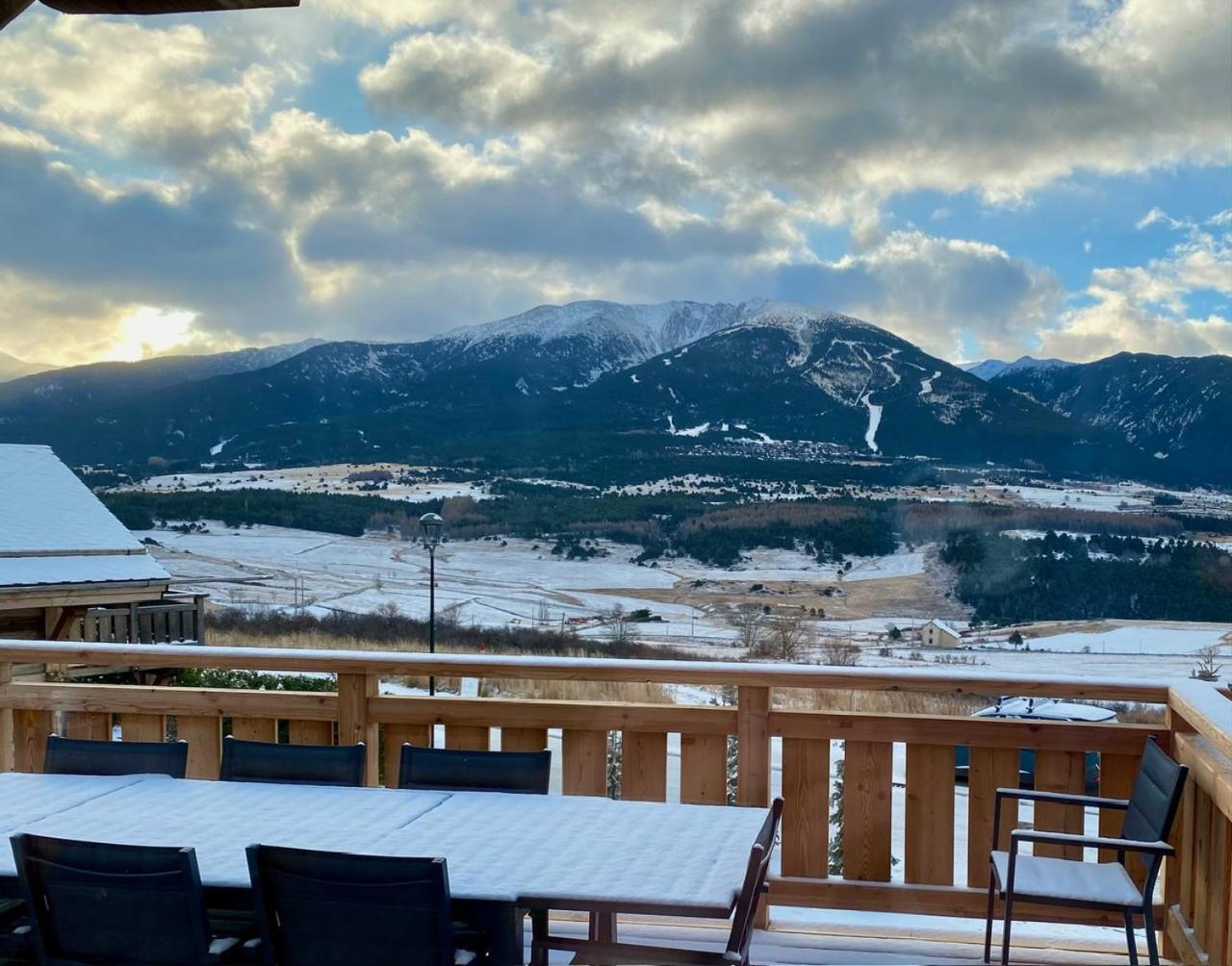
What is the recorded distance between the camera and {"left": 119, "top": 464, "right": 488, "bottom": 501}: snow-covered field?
38625 mm

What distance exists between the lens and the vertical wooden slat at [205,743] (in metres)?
3.19

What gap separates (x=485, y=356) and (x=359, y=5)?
89.9 meters

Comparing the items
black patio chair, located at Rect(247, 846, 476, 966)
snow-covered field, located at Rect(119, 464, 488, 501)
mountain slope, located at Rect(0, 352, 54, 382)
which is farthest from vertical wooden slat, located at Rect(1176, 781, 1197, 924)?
mountain slope, located at Rect(0, 352, 54, 382)

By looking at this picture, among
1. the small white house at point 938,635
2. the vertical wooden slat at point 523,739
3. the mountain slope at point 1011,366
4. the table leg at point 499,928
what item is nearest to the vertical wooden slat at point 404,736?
the vertical wooden slat at point 523,739

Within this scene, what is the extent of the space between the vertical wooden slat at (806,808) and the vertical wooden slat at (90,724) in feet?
Answer: 7.14

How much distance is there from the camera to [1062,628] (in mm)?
25547

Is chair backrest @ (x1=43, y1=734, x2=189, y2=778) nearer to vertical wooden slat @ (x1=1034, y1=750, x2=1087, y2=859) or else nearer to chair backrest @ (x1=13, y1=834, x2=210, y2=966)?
chair backrest @ (x1=13, y1=834, x2=210, y2=966)

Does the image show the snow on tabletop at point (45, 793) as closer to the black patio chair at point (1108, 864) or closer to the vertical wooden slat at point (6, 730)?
the vertical wooden slat at point (6, 730)

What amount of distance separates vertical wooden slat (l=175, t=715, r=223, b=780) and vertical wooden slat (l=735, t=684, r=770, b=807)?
5.37 ft

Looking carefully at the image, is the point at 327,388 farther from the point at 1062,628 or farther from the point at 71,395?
the point at 1062,628

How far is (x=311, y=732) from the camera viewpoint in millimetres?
3191

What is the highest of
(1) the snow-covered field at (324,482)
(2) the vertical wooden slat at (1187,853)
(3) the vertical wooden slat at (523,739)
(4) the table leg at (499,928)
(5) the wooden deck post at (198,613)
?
(4) the table leg at (499,928)

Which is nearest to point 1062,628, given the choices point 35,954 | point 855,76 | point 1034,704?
point 855,76

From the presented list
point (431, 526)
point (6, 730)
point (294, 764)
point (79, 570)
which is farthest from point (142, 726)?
point (431, 526)
